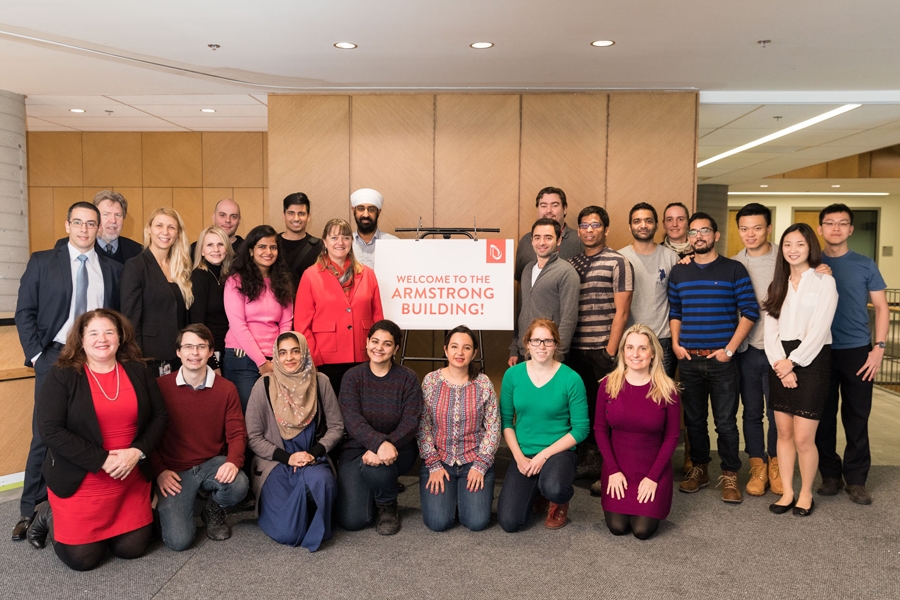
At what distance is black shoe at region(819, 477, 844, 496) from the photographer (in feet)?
13.2

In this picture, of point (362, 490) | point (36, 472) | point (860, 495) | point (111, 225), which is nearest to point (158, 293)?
Answer: point (111, 225)

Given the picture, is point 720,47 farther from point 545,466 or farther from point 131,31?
point 131,31

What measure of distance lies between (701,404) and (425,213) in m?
2.64

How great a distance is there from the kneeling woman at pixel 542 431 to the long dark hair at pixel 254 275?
1399 millimetres

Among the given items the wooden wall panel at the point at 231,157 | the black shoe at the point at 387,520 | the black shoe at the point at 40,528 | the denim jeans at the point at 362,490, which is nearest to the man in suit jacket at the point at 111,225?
the black shoe at the point at 40,528

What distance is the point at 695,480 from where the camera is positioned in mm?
4137

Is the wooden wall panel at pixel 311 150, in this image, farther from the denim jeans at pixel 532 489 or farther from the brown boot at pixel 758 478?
the brown boot at pixel 758 478

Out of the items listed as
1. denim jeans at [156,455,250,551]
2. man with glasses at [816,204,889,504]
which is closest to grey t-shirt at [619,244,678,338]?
man with glasses at [816,204,889,504]

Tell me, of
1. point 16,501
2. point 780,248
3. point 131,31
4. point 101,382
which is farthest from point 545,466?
point 131,31

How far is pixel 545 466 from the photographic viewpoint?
3498 millimetres

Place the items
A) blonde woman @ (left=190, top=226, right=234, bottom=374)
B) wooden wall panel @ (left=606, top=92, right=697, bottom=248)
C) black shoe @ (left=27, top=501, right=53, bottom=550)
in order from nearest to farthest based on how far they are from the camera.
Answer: black shoe @ (left=27, top=501, right=53, bottom=550) < blonde woman @ (left=190, top=226, right=234, bottom=374) < wooden wall panel @ (left=606, top=92, right=697, bottom=248)

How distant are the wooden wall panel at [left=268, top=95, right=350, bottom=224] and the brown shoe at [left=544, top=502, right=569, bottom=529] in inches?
120

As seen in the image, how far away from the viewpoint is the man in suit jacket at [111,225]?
3.87 metres

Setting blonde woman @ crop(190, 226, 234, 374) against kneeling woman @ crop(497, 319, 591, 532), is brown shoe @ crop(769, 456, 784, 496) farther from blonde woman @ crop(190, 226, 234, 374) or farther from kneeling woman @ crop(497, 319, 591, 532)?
blonde woman @ crop(190, 226, 234, 374)
